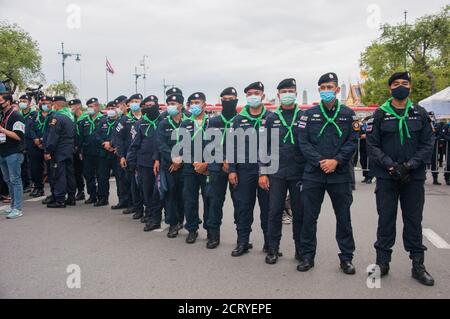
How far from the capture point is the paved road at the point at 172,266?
12.0ft

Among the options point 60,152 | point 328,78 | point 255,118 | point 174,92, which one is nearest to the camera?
point 328,78

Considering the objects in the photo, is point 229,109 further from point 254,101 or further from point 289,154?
point 289,154

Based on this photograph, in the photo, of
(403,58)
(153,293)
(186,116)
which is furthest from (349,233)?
(403,58)

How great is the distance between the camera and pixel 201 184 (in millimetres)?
5562

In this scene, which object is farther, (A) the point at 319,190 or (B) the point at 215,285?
(A) the point at 319,190

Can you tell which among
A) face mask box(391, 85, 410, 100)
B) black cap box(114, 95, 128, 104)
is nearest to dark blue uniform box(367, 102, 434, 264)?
face mask box(391, 85, 410, 100)

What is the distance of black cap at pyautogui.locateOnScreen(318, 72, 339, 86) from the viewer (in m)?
4.30

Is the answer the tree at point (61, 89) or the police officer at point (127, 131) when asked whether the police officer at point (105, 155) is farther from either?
the tree at point (61, 89)

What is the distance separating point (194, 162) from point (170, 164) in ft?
1.75

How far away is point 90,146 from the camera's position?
8.10 meters

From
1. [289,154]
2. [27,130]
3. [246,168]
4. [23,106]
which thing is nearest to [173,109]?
[246,168]

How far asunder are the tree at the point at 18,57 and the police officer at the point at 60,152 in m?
32.3

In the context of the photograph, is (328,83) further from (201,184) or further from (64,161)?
(64,161)

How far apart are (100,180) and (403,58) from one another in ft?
104
